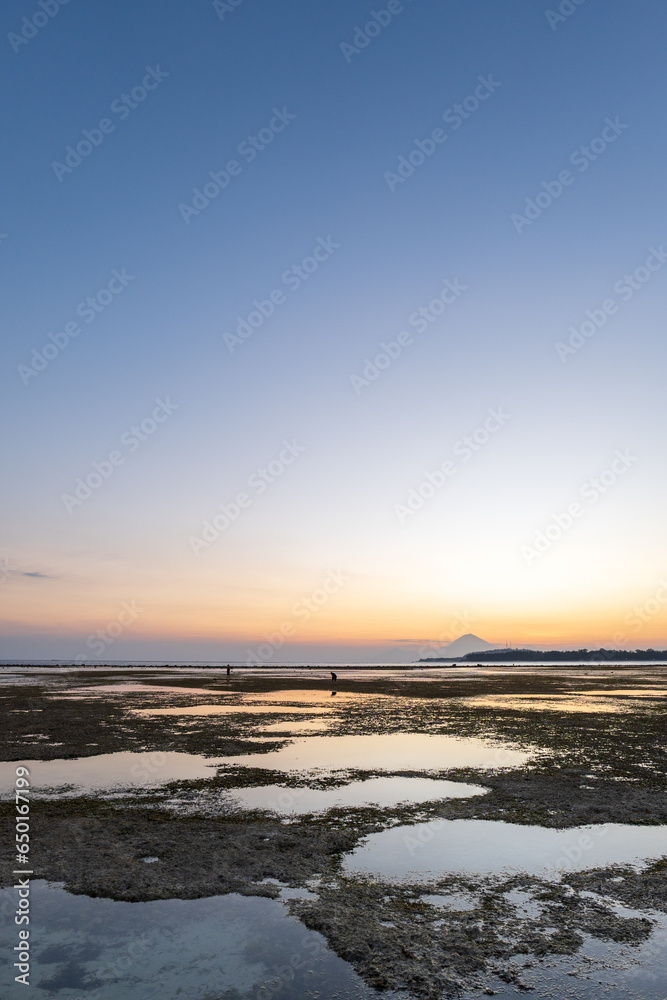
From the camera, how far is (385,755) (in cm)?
2122

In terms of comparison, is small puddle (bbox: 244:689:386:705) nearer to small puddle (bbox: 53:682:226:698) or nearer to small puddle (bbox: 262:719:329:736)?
small puddle (bbox: 53:682:226:698)

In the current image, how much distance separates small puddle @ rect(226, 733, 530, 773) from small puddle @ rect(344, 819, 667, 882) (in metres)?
6.50

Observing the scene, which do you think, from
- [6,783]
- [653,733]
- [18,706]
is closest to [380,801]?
[6,783]

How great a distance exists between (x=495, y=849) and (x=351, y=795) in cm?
494

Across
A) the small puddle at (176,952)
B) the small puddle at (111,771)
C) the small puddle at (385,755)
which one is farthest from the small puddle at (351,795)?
the small puddle at (176,952)

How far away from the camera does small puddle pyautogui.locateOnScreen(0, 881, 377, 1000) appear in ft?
22.4

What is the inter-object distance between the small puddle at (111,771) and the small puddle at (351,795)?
3.00 meters

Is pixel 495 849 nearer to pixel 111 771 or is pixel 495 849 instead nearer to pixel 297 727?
pixel 111 771

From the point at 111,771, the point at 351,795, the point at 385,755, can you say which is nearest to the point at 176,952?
the point at 351,795

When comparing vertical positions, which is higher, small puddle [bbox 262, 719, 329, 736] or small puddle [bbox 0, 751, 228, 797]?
small puddle [bbox 0, 751, 228, 797]

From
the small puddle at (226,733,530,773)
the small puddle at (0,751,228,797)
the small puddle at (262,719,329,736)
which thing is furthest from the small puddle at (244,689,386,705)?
the small puddle at (0,751,228,797)

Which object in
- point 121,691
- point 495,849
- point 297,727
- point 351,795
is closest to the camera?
point 495,849

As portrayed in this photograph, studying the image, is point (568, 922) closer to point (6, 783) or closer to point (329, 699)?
point (6, 783)

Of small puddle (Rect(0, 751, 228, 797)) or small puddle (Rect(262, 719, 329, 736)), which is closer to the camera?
small puddle (Rect(0, 751, 228, 797))
